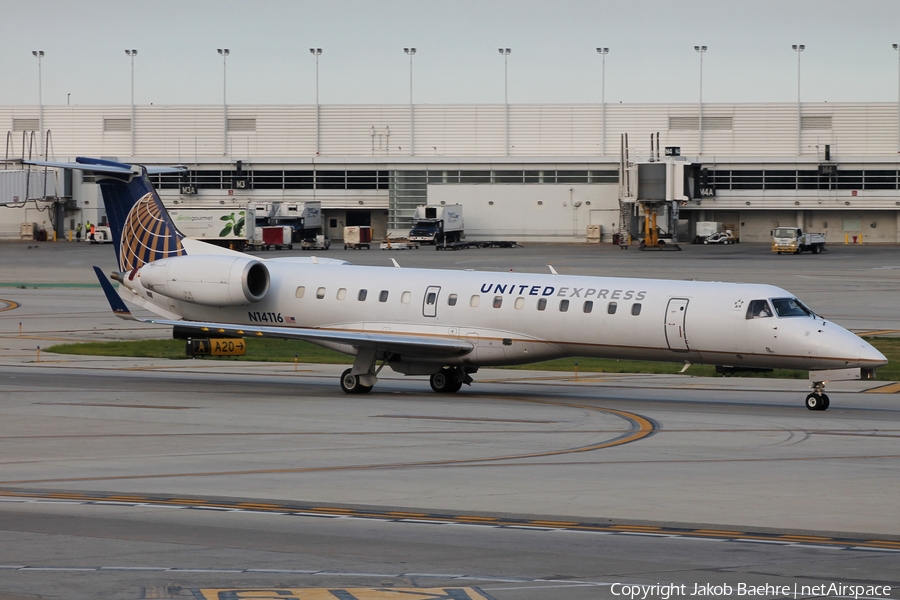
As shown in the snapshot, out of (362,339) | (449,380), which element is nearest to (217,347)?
(362,339)

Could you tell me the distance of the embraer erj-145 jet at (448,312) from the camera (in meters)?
27.5

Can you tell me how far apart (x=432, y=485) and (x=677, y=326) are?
11.6m

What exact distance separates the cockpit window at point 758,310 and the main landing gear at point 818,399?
6.25ft

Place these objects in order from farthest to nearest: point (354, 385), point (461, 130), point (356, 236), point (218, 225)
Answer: point (461, 130), point (356, 236), point (218, 225), point (354, 385)

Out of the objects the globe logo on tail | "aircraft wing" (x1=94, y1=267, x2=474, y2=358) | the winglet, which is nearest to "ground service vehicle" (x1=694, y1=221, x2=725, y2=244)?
the globe logo on tail

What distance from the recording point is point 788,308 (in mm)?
27719

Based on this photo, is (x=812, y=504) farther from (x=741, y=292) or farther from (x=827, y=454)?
(x=741, y=292)

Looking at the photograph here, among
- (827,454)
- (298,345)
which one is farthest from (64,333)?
(827,454)

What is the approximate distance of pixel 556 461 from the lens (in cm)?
2078

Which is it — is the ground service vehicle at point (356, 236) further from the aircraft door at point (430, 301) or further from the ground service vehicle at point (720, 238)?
the aircraft door at point (430, 301)

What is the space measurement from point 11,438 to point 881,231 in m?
108

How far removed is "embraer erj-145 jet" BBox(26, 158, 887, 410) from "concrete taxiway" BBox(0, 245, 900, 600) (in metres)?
1.26

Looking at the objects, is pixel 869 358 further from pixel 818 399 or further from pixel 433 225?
pixel 433 225

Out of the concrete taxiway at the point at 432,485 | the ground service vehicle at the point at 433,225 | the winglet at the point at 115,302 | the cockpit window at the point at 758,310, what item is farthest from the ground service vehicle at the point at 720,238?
the winglet at the point at 115,302
